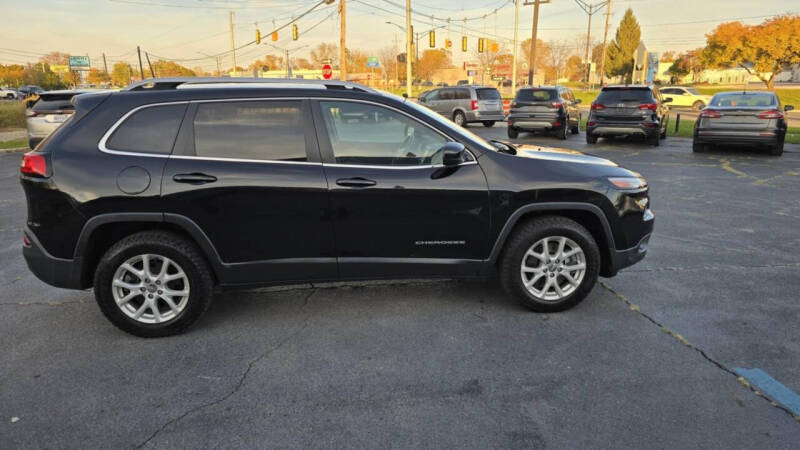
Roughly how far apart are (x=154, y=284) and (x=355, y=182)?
156cm

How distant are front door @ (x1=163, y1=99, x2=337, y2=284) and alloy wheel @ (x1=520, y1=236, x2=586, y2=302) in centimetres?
148

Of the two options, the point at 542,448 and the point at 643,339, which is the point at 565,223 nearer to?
the point at 643,339

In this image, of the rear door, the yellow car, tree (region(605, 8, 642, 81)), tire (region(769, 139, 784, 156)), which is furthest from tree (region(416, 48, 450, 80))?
tire (region(769, 139, 784, 156))

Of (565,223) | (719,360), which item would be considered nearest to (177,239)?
(565,223)

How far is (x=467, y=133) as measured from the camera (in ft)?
13.5

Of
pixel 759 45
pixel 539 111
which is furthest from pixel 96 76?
pixel 539 111

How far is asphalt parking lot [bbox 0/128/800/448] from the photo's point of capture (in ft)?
8.73

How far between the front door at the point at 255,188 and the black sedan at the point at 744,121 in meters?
12.6

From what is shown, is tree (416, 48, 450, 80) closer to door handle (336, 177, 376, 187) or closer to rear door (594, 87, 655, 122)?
rear door (594, 87, 655, 122)

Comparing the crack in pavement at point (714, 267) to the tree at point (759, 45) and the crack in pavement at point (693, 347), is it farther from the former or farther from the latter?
the tree at point (759, 45)

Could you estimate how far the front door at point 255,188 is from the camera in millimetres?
3600

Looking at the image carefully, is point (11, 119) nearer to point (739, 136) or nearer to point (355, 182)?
point (355, 182)

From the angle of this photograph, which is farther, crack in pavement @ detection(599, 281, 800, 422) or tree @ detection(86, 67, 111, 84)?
tree @ detection(86, 67, 111, 84)

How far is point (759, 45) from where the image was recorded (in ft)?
117
